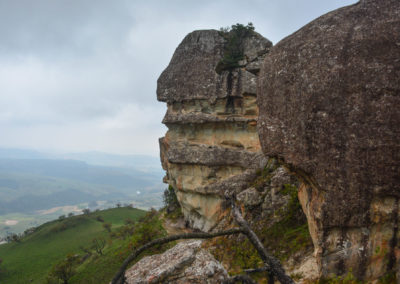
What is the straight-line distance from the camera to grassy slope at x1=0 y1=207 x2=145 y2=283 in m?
50.3

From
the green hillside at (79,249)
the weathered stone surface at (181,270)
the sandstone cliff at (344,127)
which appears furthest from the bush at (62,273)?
the sandstone cliff at (344,127)

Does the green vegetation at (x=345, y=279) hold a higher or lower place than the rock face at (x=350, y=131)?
lower

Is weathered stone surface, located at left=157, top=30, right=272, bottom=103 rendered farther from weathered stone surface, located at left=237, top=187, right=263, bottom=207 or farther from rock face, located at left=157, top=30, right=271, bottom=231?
weathered stone surface, located at left=237, top=187, right=263, bottom=207

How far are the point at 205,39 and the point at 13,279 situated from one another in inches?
2160

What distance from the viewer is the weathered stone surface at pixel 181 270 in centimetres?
761

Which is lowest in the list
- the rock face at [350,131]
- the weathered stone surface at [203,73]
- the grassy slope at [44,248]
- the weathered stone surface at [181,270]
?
the grassy slope at [44,248]

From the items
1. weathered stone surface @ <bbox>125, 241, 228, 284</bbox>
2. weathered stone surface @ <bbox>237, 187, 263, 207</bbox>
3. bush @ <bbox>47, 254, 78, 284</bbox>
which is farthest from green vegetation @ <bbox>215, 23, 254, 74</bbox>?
bush @ <bbox>47, 254, 78, 284</bbox>

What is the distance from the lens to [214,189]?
30344 millimetres

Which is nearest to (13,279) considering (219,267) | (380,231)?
(219,267)

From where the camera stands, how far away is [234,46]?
107ft

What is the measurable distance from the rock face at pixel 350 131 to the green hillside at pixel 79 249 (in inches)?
1096

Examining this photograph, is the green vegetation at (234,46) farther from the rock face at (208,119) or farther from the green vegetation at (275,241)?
the green vegetation at (275,241)

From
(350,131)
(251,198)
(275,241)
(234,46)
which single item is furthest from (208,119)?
(350,131)

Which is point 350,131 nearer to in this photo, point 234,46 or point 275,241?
point 275,241
